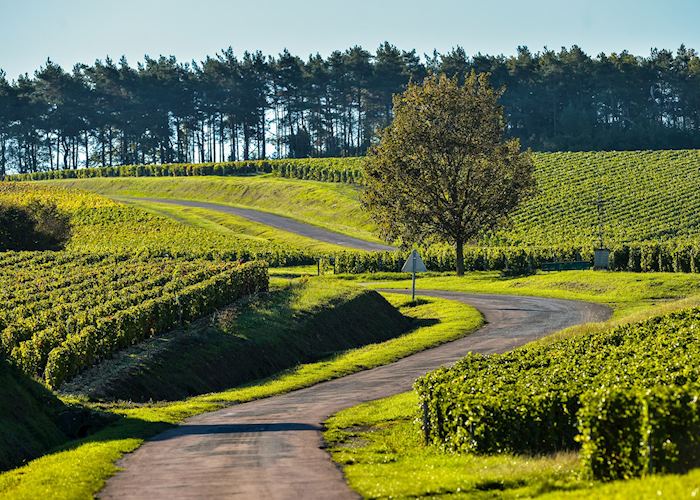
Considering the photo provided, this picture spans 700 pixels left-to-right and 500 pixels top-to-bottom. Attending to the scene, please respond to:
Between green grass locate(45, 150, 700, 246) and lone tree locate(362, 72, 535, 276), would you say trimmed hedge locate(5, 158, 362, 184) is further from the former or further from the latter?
lone tree locate(362, 72, 535, 276)

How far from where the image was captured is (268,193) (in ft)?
449

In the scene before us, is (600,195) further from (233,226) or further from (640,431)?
(640,431)

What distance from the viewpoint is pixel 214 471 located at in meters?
18.9

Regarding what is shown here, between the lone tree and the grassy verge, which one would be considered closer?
the grassy verge

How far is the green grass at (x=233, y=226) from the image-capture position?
320 ft

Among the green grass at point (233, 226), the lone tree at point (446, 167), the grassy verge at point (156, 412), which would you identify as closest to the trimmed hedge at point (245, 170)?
the green grass at point (233, 226)

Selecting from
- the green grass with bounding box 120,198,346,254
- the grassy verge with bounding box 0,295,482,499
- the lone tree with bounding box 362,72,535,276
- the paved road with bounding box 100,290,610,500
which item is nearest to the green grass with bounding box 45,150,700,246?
the green grass with bounding box 120,198,346,254

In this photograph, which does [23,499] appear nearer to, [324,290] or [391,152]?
[324,290]

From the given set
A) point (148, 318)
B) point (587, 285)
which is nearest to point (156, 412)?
point (148, 318)

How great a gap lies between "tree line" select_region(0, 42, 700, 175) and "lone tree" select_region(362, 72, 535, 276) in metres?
96.7

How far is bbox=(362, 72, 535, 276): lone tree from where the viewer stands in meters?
67.6

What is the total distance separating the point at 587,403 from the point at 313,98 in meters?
164

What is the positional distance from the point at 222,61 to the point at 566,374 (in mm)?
167264

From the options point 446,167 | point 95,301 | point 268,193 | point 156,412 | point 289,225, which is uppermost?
point 446,167
